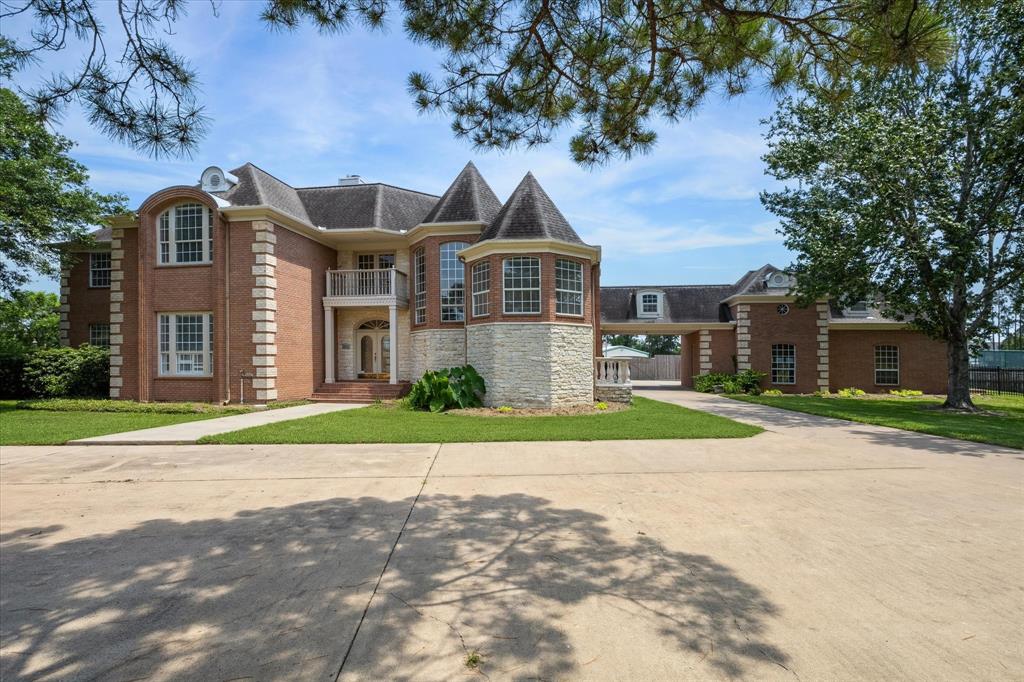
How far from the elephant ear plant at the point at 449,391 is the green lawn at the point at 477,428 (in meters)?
0.97

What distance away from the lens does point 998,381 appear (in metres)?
24.2

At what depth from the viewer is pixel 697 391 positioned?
2564 cm

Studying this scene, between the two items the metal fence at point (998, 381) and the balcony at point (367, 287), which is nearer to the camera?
the balcony at point (367, 287)

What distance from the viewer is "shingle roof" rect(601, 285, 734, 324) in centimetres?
2725

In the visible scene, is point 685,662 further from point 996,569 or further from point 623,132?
point 623,132

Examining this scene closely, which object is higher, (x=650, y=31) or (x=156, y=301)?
(x=650, y=31)

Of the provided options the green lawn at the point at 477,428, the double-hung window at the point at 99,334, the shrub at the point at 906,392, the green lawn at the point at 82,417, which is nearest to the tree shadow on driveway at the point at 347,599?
the green lawn at the point at 477,428

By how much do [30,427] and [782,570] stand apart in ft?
51.0

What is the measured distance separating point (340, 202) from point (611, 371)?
42.3 feet

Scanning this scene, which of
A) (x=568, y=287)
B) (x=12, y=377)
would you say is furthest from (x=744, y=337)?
(x=12, y=377)

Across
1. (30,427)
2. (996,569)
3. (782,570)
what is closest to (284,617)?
(782,570)

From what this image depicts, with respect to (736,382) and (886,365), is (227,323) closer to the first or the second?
(736,382)

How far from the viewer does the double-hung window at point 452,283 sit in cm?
1839

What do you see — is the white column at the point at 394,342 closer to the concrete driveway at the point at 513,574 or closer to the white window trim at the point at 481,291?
the white window trim at the point at 481,291
